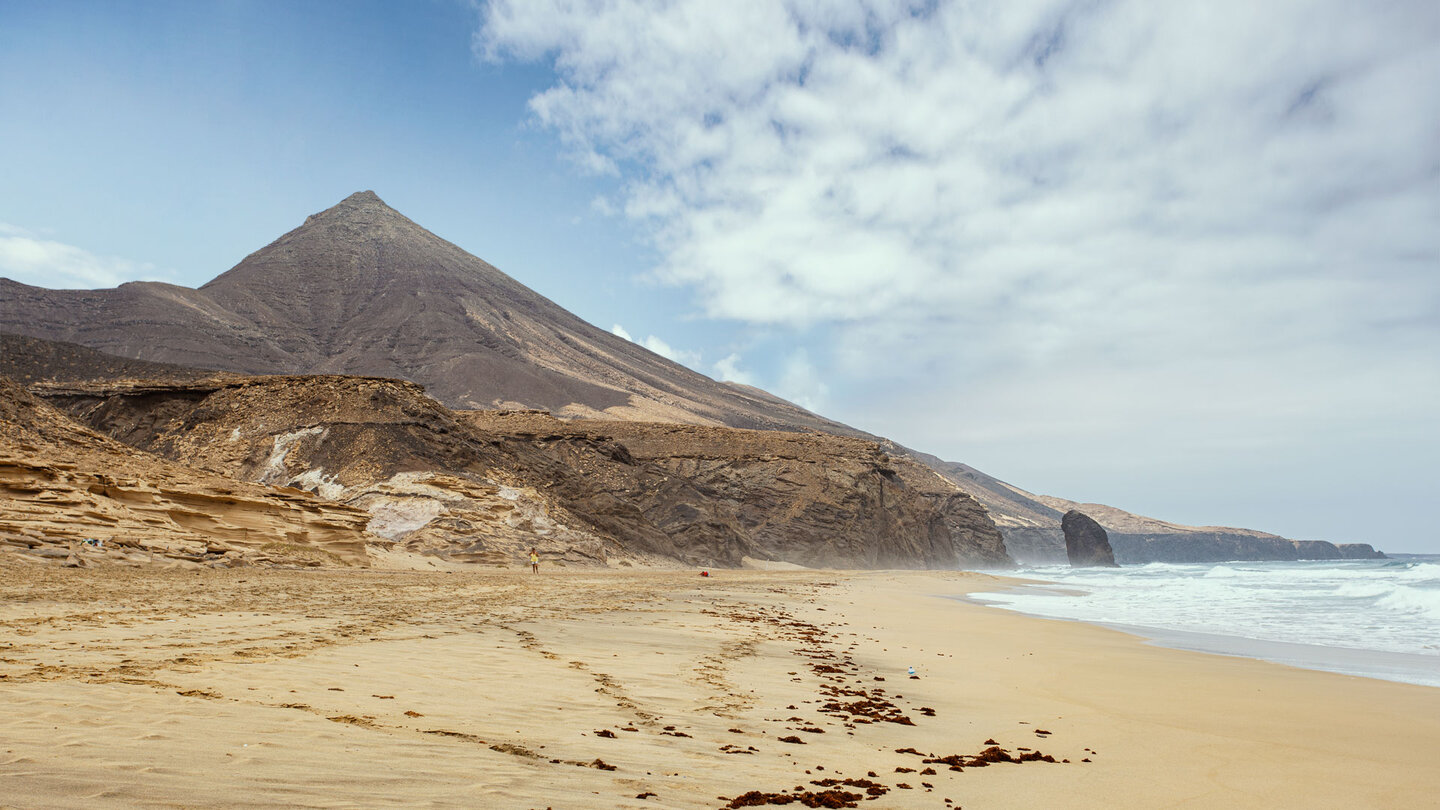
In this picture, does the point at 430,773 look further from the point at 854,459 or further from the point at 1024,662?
the point at 854,459

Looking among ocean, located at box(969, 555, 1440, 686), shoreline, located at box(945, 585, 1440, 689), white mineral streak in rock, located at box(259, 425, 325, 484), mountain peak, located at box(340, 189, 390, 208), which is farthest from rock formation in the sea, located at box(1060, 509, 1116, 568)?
mountain peak, located at box(340, 189, 390, 208)

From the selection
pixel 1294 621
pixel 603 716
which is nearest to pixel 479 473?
pixel 1294 621

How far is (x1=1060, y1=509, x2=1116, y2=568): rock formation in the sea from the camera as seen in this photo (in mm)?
114875

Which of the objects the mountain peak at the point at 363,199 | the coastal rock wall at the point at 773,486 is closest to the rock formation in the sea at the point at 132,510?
the coastal rock wall at the point at 773,486

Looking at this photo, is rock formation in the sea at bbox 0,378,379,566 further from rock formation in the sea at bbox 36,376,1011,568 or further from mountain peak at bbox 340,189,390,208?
mountain peak at bbox 340,189,390,208

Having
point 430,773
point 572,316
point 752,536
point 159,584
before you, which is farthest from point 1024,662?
point 572,316

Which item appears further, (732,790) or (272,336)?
(272,336)

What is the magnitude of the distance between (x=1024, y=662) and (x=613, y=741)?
792 cm

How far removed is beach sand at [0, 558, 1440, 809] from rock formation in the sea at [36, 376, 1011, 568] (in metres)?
17.1

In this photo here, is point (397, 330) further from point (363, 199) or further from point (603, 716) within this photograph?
point (603, 716)

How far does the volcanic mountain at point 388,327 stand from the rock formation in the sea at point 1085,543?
44207 millimetres

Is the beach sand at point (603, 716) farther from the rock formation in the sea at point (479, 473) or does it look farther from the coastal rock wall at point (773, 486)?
the coastal rock wall at point (773, 486)

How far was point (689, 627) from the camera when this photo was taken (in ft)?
40.2

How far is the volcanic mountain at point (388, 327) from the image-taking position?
94.6 meters
